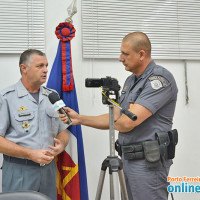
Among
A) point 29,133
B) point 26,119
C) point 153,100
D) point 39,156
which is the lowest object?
point 39,156

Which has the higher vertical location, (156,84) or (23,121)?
(156,84)

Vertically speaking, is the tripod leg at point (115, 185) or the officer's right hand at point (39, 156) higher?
the officer's right hand at point (39, 156)

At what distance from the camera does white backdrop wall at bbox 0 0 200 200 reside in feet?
8.84

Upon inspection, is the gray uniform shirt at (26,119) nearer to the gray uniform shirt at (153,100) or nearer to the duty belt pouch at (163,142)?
the gray uniform shirt at (153,100)

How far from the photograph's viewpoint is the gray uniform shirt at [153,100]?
183 centimetres

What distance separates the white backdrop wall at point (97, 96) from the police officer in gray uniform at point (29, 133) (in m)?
0.62

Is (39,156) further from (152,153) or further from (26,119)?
(152,153)

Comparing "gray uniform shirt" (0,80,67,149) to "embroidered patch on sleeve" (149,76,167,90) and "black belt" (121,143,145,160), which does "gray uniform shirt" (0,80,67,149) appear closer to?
"black belt" (121,143,145,160)

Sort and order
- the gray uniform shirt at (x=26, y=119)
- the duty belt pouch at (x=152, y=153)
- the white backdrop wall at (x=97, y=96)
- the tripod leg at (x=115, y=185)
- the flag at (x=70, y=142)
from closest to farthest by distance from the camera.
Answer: the tripod leg at (x=115, y=185) < the duty belt pouch at (x=152, y=153) < the gray uniform shirt at (x=26, y=119) < the flag at (x=70, y=142) < the white backdrop wall at (x=97, y=96)

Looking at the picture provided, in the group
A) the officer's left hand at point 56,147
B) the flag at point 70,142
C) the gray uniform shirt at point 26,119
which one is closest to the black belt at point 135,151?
the officer's left hand at point 56,147

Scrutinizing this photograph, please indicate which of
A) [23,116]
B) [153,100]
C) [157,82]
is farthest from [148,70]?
[23,116]

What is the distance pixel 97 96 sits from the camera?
2807 mm

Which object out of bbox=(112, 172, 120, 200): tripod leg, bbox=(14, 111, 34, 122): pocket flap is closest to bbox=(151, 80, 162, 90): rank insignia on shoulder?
bbox=(112, 172, 120, 200): tripod leg

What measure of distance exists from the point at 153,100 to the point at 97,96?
107 centimetres
